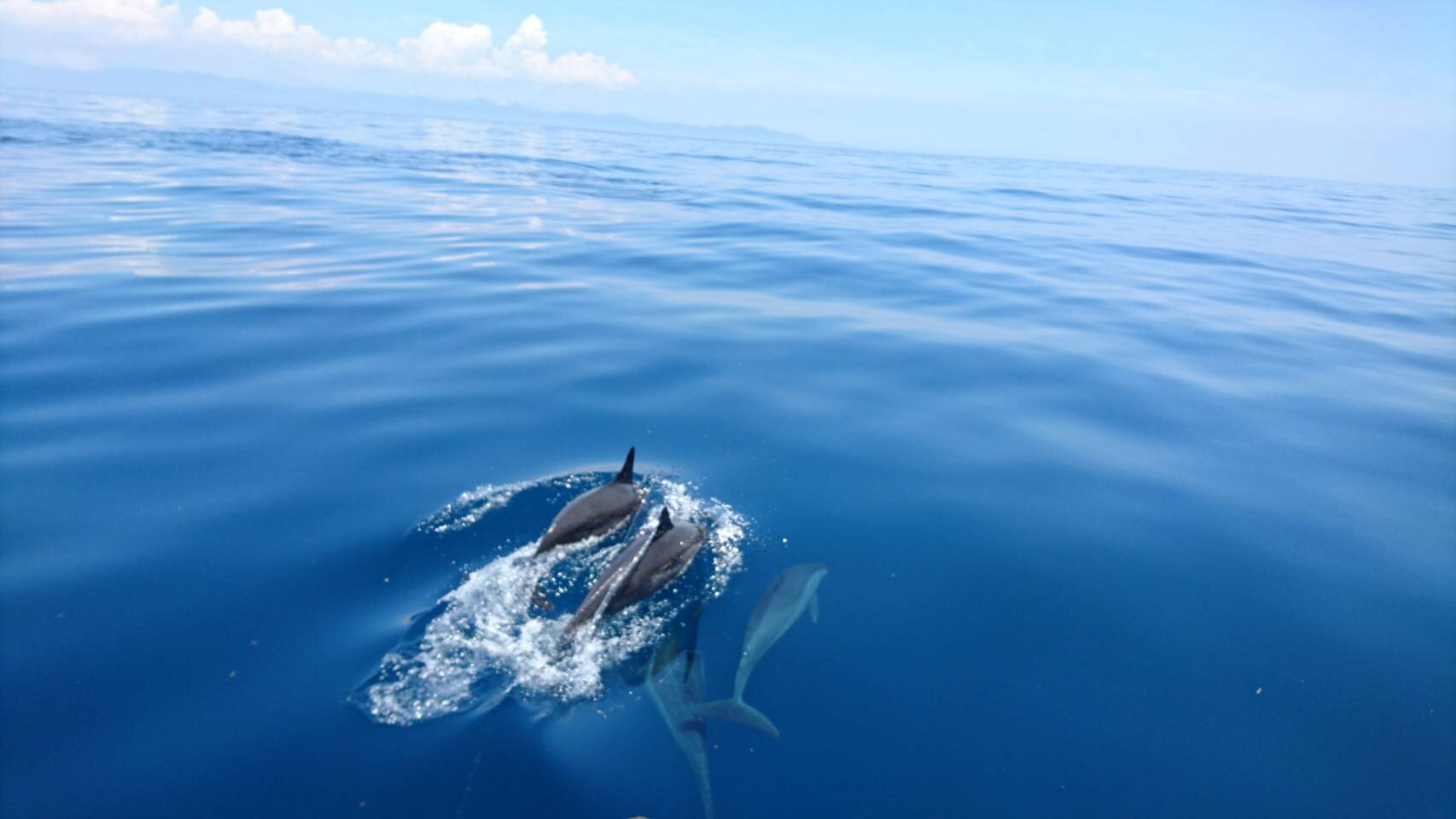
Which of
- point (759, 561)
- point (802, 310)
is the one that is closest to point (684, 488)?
point (759, 561)

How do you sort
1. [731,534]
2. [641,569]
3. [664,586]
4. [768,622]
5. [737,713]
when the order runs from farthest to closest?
[731,534]
[664,586]
[641,569]
[768,622]
[737,713]

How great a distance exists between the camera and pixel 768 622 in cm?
550

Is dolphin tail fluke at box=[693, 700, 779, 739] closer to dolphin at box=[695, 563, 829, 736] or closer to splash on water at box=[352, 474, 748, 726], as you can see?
dolphin at box=[695, 563, 829, 736]

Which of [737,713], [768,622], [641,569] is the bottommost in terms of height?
[737,713]

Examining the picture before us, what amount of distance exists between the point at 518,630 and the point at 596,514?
1309 mm

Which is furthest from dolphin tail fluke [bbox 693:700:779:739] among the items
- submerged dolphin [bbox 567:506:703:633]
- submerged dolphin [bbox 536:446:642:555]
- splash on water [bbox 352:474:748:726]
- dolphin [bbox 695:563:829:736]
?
submerged dolphin [bbox 536:446:642:555]

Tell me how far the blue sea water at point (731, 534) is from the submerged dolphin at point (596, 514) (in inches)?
10.3

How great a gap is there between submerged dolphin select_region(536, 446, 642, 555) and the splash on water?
0.09 m

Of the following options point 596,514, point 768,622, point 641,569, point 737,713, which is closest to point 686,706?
point 737,713

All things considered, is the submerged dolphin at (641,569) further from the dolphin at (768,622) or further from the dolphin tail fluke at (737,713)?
the dolphin tail fluke at (737,713)

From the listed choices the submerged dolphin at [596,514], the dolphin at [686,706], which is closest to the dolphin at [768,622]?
the dolphin at [686,706]

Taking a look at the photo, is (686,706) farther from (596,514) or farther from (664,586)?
(596,514)

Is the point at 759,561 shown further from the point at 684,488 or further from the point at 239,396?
the point at 239,396

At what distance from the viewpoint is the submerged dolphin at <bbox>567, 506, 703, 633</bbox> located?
546 centimetres
